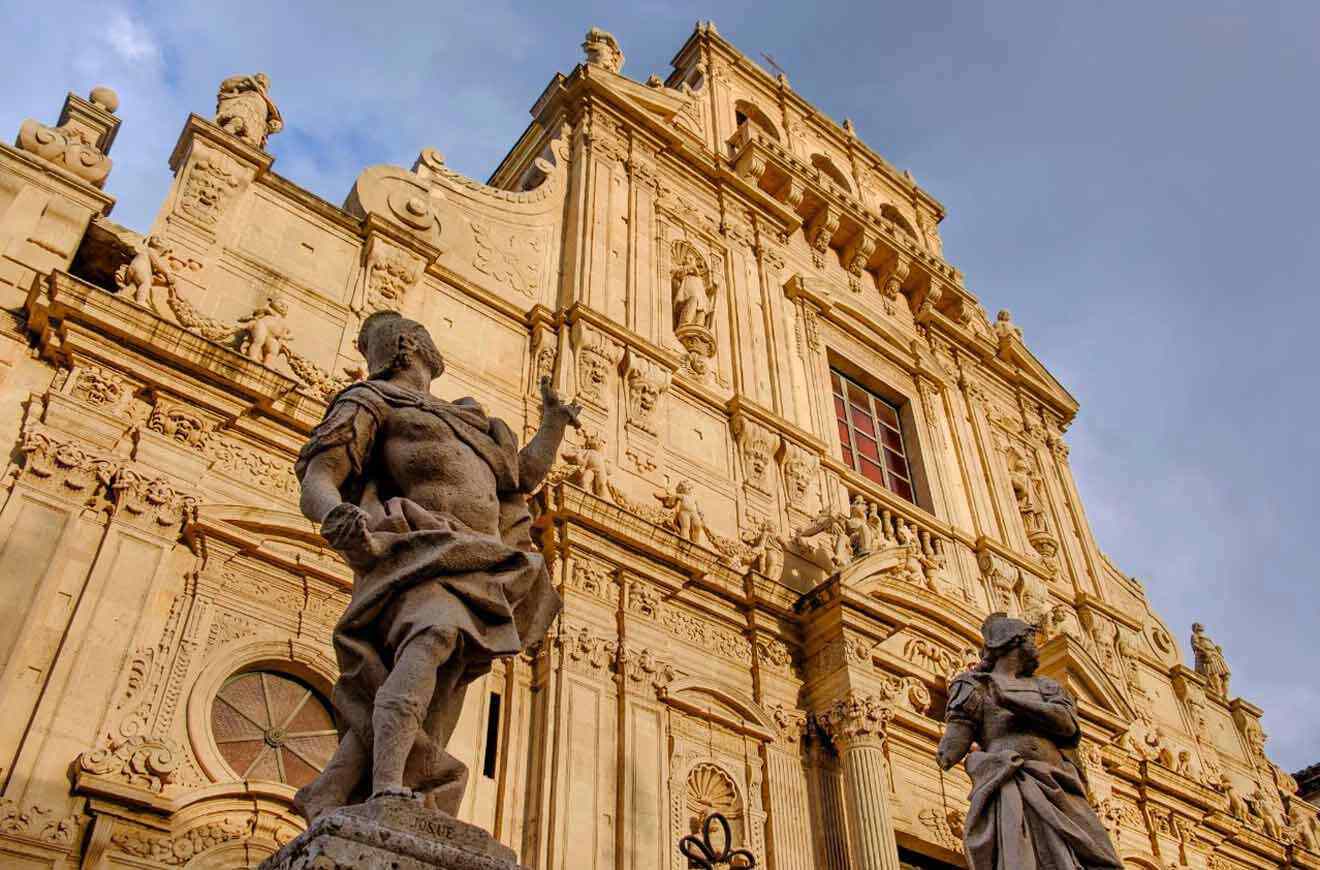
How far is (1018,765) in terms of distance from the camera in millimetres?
5109

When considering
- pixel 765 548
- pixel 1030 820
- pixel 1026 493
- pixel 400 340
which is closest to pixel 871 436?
pixel 1026 493

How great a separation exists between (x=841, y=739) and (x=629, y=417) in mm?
3299

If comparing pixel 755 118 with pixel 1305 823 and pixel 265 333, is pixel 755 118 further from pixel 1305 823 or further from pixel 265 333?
pixel 1305 823

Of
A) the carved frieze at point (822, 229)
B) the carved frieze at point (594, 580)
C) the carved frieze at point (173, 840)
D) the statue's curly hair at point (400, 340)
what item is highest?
the carved frieze at point (822, 229)

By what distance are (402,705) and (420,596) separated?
372 millimetres

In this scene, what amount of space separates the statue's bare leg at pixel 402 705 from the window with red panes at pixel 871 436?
10.1 meters

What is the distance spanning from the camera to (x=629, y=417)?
10.7 m

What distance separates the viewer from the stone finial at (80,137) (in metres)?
8.44

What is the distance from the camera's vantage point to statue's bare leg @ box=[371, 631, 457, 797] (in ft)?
10.9

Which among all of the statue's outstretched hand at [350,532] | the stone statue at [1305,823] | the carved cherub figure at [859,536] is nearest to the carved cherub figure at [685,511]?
the carved cherub figure at [859,536]

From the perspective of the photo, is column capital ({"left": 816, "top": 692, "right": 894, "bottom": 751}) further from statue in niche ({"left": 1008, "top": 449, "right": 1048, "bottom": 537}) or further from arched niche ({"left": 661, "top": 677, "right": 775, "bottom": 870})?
statue in niche ({"left": 1008, "top": 449, "right": 1048, "bottom": 537})

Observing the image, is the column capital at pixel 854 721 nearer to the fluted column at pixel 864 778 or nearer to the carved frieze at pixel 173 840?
the fluted column at pixel 864 778

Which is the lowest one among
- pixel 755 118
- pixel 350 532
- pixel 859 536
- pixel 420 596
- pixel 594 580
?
pixel 420 596

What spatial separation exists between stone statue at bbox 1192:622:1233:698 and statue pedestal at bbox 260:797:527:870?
15.0 meters
